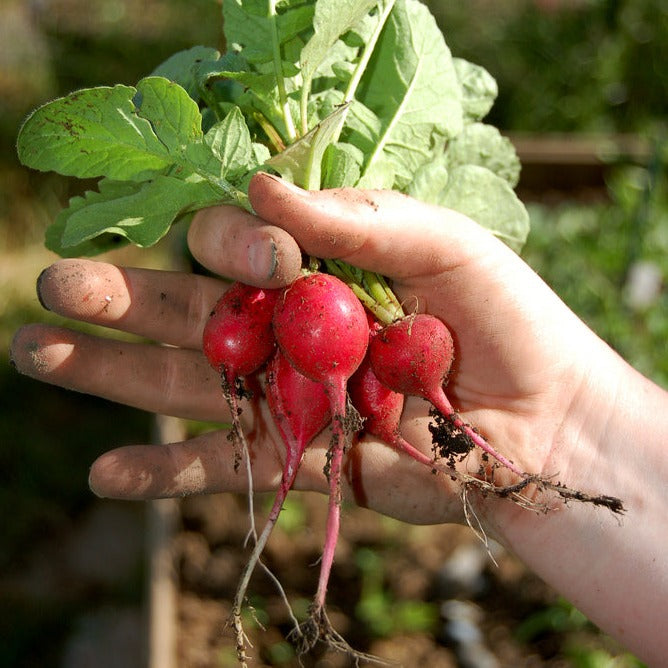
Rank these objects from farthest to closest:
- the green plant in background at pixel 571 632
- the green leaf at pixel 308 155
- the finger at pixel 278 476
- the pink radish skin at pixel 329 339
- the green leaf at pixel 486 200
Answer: the green plant in background at pixel 571 632
the green leaf at pixel 486 200
the finger at pixel 278 476
the pink radish skin at pixel 329 339
the green leaf at pixel 308 155

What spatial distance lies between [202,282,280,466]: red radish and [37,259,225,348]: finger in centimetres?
25

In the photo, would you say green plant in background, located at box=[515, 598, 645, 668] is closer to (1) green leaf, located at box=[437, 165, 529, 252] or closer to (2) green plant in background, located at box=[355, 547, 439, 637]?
(2) green plant in background, located at box=[355, 547, 439, 637]

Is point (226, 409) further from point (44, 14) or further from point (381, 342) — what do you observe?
point (44, 14)

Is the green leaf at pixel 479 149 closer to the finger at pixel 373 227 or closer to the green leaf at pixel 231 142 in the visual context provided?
the finger at pixel 373 227

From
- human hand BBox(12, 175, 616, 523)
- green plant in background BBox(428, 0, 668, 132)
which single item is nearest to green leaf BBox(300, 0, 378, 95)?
human hand BBox(12, 175, 616, 523)

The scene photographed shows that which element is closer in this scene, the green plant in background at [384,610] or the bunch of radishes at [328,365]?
the bunch of radishes at [328,365]

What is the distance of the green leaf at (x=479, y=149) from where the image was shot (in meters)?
2.33

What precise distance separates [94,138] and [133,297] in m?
0.46

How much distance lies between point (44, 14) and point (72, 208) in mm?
4907

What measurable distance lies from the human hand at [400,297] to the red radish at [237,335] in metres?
0.11

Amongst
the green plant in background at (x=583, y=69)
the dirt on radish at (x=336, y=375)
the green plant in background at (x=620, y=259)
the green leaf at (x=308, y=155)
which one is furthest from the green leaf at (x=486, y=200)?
the green plant in background at (x=583, y=69)

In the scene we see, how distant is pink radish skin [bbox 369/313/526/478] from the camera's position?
1.89 m

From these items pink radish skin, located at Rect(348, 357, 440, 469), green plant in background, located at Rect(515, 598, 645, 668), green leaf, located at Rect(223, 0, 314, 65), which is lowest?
green plant in background, located at Rect(515, 598, 645, 668)

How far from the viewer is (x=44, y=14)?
20.0ft
